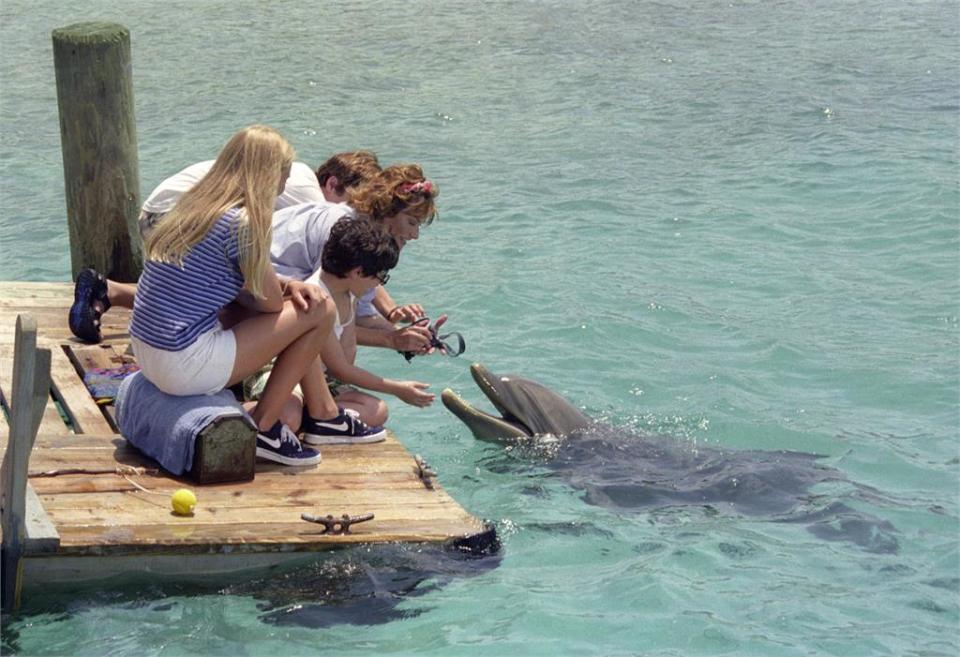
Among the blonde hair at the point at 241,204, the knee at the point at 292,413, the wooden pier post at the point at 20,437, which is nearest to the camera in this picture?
the wooden pier post at the point at 20,437

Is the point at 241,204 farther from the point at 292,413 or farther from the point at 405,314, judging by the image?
the point at 405,314

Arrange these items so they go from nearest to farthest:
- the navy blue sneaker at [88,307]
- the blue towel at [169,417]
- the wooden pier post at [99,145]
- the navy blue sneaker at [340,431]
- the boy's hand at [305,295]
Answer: the blue towel at [169,417]
the boy's hand at [305,295]
the navy blue sneaker at [340,431]
the navy blue sneaker at [88,307]
the wooden pier post at [99,145]

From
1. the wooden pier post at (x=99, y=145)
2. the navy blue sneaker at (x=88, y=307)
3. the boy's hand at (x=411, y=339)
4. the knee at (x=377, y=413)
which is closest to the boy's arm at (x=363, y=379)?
the knee at (x=377, y=413)

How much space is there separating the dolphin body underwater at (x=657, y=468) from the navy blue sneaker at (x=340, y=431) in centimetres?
90

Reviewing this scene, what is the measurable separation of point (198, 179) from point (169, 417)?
5.79 feet

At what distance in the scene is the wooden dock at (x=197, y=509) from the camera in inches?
222

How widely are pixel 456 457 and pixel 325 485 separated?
5.51 feet

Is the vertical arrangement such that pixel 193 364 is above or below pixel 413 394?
above

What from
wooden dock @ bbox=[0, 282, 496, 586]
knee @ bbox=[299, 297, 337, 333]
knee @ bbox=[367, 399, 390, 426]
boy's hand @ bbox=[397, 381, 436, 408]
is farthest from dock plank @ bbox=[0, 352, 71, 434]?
boy's hand @ bbox=[397, 381, 436, 408]

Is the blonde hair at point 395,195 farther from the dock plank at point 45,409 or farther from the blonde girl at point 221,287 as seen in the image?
the dock plank at point 45,409

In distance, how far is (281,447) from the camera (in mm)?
6531

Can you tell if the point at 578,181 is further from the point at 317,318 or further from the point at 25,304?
the point at 317,318

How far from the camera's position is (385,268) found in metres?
6.71

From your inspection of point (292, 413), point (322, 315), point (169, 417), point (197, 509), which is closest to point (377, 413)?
point (292, 413)
